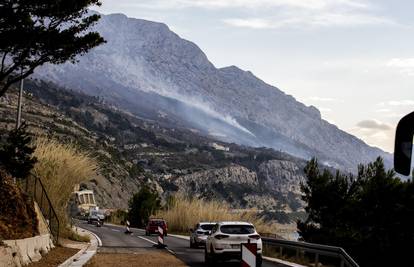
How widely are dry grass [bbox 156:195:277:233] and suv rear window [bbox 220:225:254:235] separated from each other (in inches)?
569

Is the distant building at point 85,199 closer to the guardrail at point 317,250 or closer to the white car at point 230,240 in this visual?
the guardrail at point 317,250

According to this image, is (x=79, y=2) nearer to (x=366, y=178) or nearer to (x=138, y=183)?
(x=366, y=178)

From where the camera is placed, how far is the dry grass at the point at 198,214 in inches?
1483

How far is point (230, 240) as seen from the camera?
21.3m

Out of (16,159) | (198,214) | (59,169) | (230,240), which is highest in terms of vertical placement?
(16,159)

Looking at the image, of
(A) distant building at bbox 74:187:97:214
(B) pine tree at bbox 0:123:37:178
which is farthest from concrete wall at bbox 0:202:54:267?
(A) distant building at bbox 74:187:97:214

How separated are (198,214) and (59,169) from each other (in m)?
21.2

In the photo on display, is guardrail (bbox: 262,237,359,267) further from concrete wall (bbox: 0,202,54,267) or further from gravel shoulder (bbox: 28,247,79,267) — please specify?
concrete wall (bbox: 0,202,54,267)

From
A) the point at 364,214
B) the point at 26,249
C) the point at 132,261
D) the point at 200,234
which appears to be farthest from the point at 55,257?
the point at 364,214

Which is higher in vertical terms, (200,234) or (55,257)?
(55,257)

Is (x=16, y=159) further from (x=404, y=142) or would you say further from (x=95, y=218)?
(x=95, y=218)

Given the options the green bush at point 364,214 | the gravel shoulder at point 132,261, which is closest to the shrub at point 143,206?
the green bush at point 364,214

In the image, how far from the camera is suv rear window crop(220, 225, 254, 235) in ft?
70.8

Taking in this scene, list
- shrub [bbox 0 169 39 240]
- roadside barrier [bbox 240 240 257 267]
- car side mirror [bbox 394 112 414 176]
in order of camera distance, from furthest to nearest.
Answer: shrub [bbox 0 169 39 240] < roadside barrier [bbox 240 240 257 267] < car side mirror [bbox 394 112 414 176]
